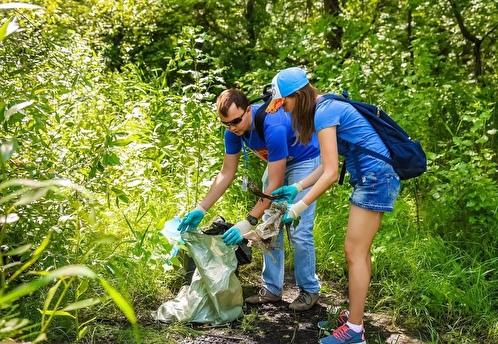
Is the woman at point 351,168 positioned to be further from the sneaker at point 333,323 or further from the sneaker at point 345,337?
the sneaker at point 333,323

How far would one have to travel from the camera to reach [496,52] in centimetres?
611

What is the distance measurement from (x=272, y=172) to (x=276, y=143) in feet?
0.55

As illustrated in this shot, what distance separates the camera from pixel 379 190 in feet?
8.57

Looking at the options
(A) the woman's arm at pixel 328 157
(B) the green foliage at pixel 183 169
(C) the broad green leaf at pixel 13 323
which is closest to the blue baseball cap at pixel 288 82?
(A) the woman's arm at pixel 328 157

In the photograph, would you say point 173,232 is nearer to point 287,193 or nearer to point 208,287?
point 208,287

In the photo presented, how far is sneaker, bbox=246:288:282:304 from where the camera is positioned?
3402 mm

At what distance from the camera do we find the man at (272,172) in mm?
2982

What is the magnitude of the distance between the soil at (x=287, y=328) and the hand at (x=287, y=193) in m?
0.79

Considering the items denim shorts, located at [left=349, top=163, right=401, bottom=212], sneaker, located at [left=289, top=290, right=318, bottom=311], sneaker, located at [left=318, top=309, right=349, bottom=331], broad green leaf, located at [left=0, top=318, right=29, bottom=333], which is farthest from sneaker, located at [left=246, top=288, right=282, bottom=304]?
broad green leaf, located at [left=0, top=318, right=29, bottom=333]

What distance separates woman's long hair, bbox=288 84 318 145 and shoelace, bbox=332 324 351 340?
1.02 meters

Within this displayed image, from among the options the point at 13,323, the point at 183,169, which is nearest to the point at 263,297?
the point at 183,169

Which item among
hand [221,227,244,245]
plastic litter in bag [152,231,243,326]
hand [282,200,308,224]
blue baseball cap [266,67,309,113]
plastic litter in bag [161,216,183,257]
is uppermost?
blue baseball cap [266,67,309,113]

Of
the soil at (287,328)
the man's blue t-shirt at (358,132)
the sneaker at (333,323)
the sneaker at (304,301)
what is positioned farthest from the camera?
the sneaker at (304,301)

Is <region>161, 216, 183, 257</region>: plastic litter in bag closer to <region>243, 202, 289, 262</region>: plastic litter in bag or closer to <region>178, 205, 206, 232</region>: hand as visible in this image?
<region>178, 205, 206, 232</region>: hand
